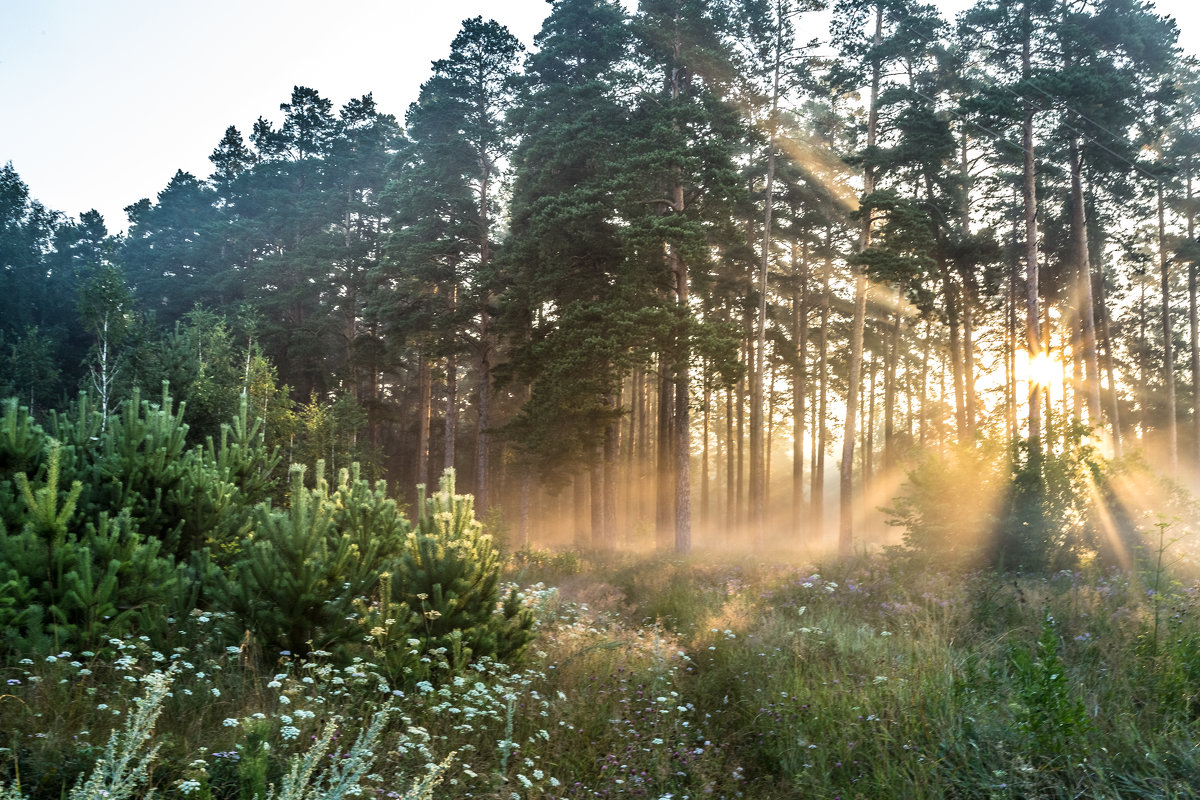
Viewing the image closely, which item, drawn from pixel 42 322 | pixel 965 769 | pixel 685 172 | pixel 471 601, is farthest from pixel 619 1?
pixel 42 322

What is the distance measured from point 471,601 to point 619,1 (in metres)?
25.1

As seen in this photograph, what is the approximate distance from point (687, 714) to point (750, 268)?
24051 mm

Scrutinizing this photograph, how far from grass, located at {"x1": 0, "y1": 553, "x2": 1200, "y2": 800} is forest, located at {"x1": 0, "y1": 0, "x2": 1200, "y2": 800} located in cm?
5

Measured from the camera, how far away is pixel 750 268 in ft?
95.0

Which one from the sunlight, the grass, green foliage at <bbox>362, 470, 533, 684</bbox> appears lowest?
the grass

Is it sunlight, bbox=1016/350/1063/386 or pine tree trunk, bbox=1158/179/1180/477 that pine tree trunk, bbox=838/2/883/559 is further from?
pine tree trunk, bbox=1158/179/1180/477

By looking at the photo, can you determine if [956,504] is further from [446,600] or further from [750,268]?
[750,268]

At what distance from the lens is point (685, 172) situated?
837 inches

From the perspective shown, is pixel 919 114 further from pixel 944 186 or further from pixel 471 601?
pixel 471 601

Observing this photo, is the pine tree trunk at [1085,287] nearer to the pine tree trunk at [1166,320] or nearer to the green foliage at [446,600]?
the pine tree trunk at [1166,320]

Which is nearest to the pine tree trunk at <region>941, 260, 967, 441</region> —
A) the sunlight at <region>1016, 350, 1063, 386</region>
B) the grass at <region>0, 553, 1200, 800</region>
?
the sunlight at <region>1016, 350, 1063, 386</region>

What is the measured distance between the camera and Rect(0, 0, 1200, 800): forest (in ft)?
17.1

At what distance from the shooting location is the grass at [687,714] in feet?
14.0

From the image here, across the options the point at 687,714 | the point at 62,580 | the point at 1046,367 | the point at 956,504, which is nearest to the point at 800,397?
the point at 1046,367
